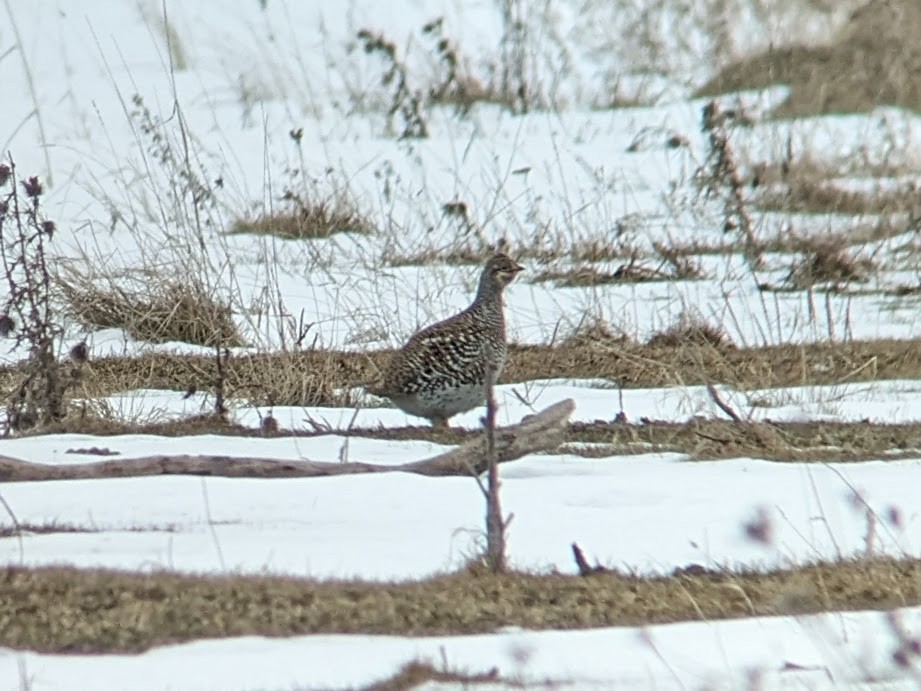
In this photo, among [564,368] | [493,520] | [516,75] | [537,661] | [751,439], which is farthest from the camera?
[516,75]

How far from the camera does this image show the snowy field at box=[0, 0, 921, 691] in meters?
4.40

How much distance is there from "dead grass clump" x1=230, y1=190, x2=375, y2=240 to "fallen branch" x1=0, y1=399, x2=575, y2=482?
6.59m

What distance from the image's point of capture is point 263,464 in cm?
609

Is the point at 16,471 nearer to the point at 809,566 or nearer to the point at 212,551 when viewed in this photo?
the point at 212,551

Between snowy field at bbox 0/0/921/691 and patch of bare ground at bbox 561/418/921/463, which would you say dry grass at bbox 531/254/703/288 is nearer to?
snowy field at bbox 0/0/921/691

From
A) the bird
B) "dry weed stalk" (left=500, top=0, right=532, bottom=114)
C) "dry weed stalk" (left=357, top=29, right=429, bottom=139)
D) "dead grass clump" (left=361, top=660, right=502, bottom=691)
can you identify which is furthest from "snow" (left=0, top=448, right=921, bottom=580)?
"dry weed stalk" (left=500, top=0, right=532, bottom=114)

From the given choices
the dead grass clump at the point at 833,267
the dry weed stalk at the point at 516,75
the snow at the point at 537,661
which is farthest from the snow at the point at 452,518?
the dry weed stalk at the point at 516,75

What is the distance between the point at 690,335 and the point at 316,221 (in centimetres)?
345

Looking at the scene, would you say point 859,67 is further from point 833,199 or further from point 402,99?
point 402,99

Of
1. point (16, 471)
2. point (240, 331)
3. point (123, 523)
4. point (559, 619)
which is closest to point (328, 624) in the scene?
point (559, 619)

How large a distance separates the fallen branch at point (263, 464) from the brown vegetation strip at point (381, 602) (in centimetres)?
103

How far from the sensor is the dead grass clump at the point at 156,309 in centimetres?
999

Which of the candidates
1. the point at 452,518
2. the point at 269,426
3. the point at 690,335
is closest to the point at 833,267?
the point at 690,335

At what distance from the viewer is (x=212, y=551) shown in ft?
17.6
